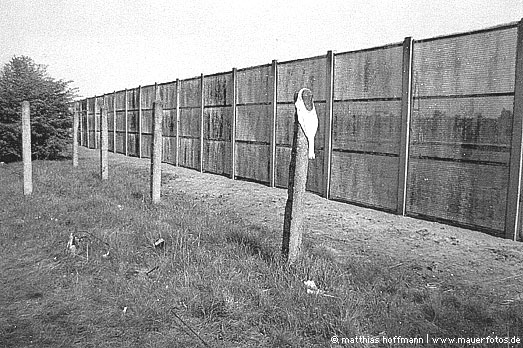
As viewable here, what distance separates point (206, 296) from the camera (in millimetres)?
4270

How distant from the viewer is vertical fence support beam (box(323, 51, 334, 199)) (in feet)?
29.7

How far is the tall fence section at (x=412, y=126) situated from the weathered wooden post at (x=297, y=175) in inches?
101

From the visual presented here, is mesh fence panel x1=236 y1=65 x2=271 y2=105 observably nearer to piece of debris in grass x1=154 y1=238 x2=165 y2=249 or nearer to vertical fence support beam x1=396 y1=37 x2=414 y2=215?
vertical fence support beam x1=396 y1=37 x2=414 y2=215

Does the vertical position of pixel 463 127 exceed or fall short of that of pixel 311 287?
it exceeds it

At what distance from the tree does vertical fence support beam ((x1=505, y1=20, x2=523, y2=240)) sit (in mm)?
17533

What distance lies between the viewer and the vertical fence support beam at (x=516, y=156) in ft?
19.1

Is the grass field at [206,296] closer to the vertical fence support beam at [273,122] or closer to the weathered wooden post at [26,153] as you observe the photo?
the weathered wooden post at [26,153]

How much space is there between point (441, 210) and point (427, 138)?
0.98 m

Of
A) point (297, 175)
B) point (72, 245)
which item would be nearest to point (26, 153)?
→ point (72, 245)

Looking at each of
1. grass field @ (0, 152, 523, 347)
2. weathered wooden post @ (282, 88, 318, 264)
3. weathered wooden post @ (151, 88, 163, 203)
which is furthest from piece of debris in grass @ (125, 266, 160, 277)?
weathered wooden post @ (151, 88, 163, 203)

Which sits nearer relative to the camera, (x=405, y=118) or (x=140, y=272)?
(x=140, y=272)

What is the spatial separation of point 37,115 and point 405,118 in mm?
16249

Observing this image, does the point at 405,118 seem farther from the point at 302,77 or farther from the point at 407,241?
the point at 302,77

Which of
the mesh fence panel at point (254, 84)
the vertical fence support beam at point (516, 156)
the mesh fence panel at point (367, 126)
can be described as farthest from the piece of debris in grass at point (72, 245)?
the mesh fence panel at point (254, 84)
